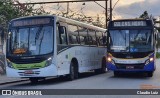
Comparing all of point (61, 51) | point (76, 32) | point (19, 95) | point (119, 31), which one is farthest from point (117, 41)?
point (19, 95)

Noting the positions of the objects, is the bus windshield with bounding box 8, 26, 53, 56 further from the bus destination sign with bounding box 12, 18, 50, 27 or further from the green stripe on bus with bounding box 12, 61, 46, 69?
the green stripe on bus with bounding box 12, 61, 46, 69

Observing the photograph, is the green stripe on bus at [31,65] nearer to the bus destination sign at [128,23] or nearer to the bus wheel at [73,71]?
the bus wheel at [73,71]

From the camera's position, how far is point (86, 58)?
24688mm

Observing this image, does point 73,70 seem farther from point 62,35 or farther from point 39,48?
point 39,48

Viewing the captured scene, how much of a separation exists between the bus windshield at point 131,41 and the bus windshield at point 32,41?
4938mm

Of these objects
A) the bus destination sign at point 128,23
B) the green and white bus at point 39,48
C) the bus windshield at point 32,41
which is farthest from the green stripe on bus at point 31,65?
the bus destination sign at point 128,23

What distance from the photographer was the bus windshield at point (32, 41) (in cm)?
1919

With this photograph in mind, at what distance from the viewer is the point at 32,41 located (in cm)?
1931

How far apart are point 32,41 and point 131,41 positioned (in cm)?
593

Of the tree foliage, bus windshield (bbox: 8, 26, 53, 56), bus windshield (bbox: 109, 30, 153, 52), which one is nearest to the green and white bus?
bus windshield (bbox: 8, 26, 53, 56)

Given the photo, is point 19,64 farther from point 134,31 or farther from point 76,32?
point 134,31

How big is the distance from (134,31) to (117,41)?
1054 mm

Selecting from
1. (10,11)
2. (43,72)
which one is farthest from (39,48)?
(10,11)

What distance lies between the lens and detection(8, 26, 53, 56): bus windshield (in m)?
19.2
